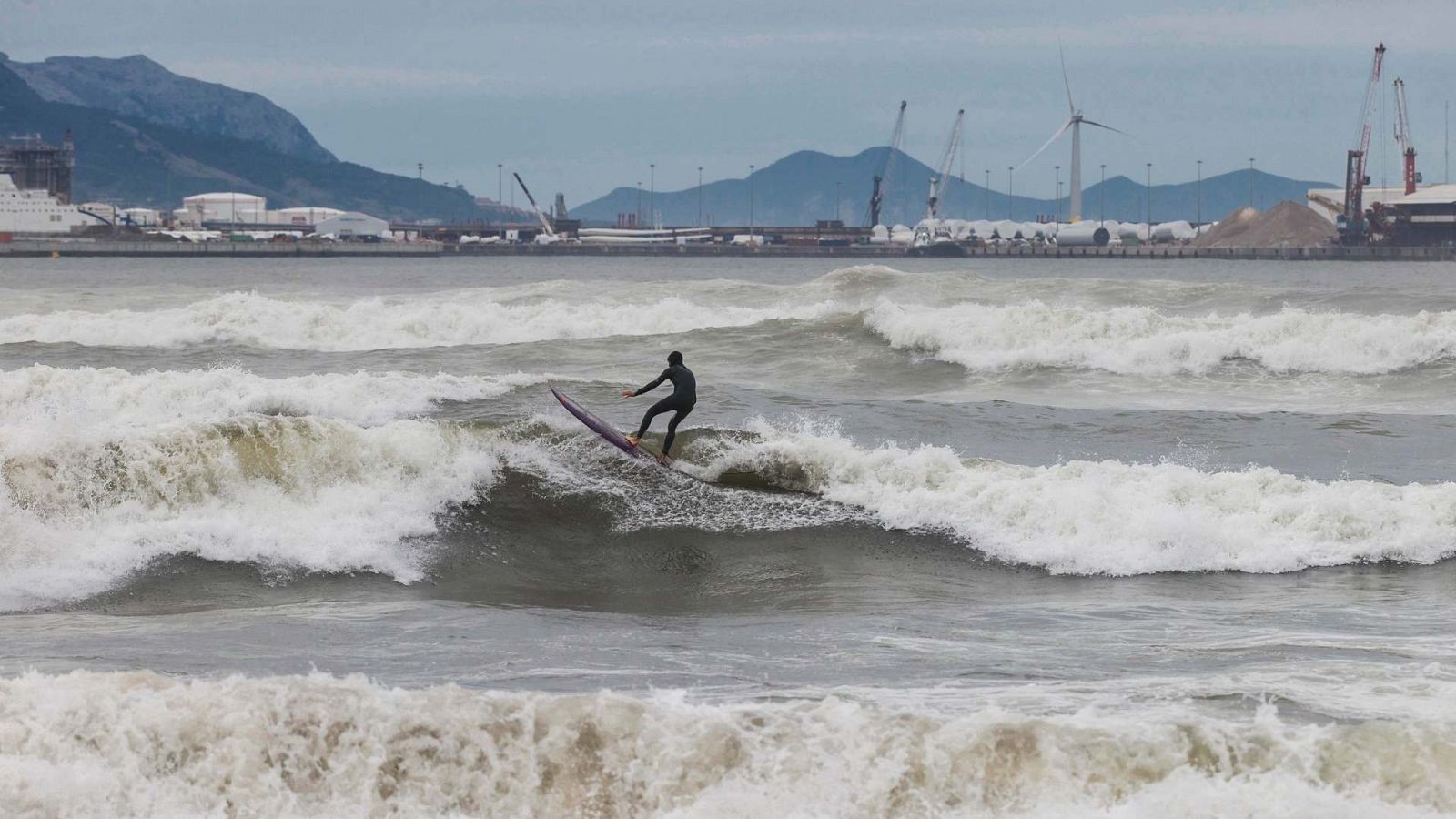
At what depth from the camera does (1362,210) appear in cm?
18288

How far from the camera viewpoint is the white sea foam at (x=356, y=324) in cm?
4344

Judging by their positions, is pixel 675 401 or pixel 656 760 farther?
pixel 675 401

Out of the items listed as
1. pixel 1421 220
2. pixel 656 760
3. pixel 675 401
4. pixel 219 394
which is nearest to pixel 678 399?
pixel 675 401

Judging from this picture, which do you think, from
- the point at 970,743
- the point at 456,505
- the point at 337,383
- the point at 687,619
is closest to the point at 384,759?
the point at 970,743

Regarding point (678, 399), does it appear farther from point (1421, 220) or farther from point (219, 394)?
point (1421, 220)

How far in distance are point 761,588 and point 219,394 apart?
12.8m

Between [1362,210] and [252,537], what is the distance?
186 m

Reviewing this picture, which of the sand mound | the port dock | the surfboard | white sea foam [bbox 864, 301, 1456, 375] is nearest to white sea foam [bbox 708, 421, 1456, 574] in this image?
the surfboard

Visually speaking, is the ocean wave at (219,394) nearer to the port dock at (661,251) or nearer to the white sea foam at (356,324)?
the white sea foam at (356,324)

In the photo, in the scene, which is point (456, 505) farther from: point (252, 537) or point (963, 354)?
point (963, 354)

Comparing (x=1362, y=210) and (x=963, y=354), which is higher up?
(x=1362, y=210)

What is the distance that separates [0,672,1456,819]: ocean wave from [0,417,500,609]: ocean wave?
5.69 meters

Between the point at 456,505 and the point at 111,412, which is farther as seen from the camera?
the point at 111,412

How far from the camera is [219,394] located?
25031 millimetres
